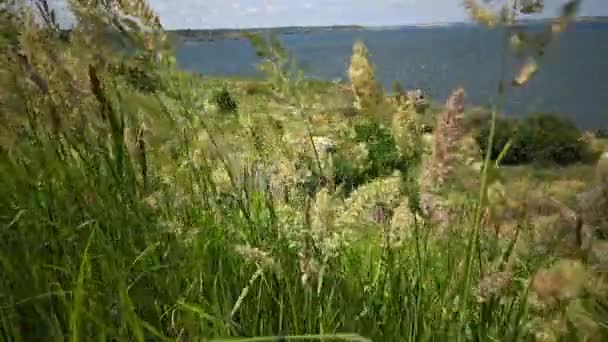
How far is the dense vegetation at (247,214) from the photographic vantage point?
109cm

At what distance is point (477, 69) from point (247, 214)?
7.55m

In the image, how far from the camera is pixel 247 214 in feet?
4.97

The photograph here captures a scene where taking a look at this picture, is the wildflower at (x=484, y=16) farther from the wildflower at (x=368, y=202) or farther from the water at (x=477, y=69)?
the wildflower at (x=368, y=202)

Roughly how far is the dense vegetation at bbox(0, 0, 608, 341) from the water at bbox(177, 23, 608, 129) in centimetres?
7

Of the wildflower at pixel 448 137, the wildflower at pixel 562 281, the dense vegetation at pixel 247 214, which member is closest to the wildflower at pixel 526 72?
the dense vegetation at pixel 247 214

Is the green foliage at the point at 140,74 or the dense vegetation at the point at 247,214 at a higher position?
the green foliage at the point at 140,74

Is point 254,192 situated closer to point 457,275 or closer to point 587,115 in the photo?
point 457,275

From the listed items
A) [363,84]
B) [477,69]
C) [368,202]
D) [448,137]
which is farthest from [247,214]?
[477,69]

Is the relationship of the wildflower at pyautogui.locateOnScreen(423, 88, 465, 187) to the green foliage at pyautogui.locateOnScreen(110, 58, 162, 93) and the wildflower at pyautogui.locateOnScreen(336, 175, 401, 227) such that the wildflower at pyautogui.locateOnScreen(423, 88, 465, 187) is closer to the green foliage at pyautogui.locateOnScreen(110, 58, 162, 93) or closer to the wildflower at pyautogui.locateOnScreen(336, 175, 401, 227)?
the wildflower at pyautogui.locateOnScreen(336, 175, 401, 227)

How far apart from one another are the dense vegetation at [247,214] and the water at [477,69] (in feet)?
0.23

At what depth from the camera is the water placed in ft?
4.02

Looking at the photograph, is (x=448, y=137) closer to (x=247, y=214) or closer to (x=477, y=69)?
(x=247, y=214)

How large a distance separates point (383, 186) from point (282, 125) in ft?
1.36

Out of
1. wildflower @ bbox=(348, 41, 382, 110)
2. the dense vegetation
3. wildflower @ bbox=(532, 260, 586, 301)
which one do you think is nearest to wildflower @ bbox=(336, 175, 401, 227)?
the dense vegetation
